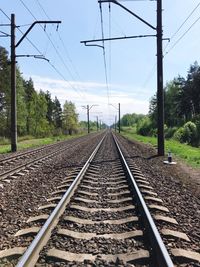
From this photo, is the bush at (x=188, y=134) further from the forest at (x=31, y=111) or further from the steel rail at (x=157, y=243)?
the steel rail at (x=157, y=243)

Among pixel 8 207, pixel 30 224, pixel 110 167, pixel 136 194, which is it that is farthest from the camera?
pixel 110 167

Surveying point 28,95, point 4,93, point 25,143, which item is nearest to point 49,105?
point 28,95

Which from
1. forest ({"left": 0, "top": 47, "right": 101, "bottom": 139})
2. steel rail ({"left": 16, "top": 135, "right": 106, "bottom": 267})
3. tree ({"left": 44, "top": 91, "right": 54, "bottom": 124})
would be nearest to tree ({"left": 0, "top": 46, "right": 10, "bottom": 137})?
forest ({"left": 0, "top": 47, "right": 101, "bottom": 139})

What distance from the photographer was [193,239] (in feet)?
21.0

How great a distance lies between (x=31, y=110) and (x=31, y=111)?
0.23 m

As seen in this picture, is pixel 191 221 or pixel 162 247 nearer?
pixel 162 247

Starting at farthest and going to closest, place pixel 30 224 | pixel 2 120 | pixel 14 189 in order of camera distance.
→ pixel 2 120 → pixel 14 189 → pixel 30 224

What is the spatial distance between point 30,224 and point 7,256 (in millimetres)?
1832

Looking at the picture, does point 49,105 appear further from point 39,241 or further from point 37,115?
point 39,241

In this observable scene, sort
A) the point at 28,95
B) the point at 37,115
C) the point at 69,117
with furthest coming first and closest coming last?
the point at 69,117
the point at 28,95
the point at 37,115

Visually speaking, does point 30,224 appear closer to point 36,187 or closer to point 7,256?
point 7,256

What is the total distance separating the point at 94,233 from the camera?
666cm

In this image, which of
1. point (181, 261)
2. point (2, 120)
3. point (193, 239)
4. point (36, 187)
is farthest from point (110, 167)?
point (2, 120)

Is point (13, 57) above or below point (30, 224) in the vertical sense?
above
